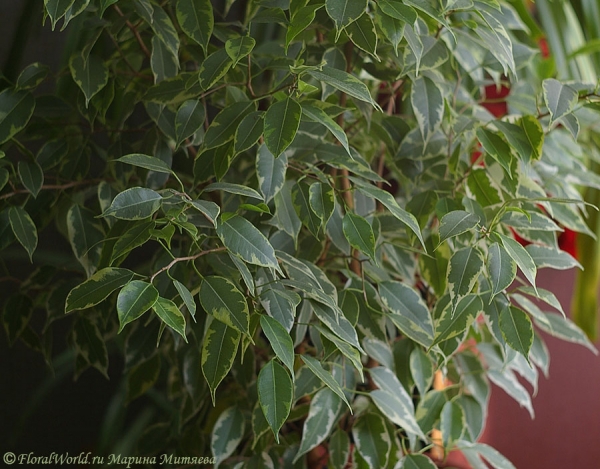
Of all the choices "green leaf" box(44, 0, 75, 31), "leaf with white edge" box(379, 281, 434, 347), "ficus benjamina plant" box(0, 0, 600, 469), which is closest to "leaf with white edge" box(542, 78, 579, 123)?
"ficus benjamina plant" box(0, 0, 600, 469)

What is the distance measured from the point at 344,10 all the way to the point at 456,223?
0.22 metres

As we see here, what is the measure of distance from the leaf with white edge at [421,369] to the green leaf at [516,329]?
158 millimetres

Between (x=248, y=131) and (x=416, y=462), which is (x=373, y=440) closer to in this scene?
(x=416, y=462)

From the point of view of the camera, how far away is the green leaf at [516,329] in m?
0.61

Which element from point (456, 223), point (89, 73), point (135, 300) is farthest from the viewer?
point (89, 73)

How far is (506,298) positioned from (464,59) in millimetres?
343

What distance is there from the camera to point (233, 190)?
56 centimetres

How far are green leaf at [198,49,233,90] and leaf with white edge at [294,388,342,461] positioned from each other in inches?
14.6

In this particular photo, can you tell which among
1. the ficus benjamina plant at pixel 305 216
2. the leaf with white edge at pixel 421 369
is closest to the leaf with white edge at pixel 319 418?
the ficus benjamina plant at pixel 305 216

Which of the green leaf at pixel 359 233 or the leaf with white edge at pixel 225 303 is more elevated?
the green leaf at pixel 359 233

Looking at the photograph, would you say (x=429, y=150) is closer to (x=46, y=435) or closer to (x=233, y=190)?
(x=233, y=190)

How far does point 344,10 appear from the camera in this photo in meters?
0.54

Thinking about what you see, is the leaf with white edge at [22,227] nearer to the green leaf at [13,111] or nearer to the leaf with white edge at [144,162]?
the green leaf at [13,111]

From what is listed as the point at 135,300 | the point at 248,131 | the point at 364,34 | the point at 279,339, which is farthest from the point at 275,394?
→ the point at 364,34
